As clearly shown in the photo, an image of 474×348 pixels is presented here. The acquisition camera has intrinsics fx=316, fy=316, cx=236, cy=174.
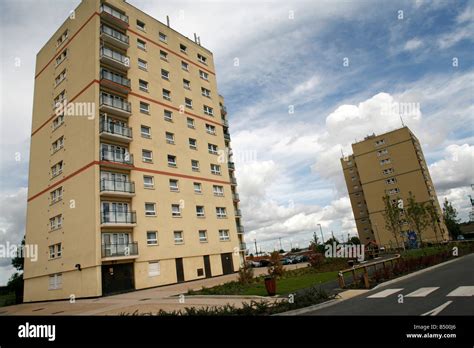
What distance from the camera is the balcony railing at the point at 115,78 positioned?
2761 centimetres

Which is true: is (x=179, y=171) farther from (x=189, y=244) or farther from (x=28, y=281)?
(x=28, y=281)

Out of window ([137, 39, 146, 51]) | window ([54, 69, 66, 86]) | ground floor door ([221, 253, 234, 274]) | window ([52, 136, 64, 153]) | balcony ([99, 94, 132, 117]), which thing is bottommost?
ground floor door ([221, 253, 234, 274])

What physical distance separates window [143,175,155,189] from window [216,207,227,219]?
8879 mm

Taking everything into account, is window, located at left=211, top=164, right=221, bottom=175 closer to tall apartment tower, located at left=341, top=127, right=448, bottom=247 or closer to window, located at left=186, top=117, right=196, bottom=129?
window, located at left=186, top=117, right=196, bottom=129

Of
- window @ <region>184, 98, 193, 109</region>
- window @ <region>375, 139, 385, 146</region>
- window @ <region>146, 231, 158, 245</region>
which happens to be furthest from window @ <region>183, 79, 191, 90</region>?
window @ <region>375, 139, 385, 146</region>

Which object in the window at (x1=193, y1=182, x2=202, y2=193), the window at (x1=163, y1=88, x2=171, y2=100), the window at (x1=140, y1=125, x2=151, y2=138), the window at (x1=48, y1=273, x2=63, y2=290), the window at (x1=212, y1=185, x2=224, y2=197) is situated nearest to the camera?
the window at (x1=48, y1=273, x2=63, y2=290)

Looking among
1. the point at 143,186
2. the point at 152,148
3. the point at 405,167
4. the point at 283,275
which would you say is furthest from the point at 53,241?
the point at 405,167

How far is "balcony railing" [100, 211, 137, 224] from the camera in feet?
78.1

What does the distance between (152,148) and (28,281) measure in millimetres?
16780

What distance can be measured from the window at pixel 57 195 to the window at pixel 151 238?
27.2ft

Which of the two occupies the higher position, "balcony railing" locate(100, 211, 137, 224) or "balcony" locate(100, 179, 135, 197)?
"balcony" locate(100, 179, 135, 197)

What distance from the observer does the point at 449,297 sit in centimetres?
876

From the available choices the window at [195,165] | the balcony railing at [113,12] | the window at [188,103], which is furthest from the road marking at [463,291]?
the balcony railing at [113,12]
